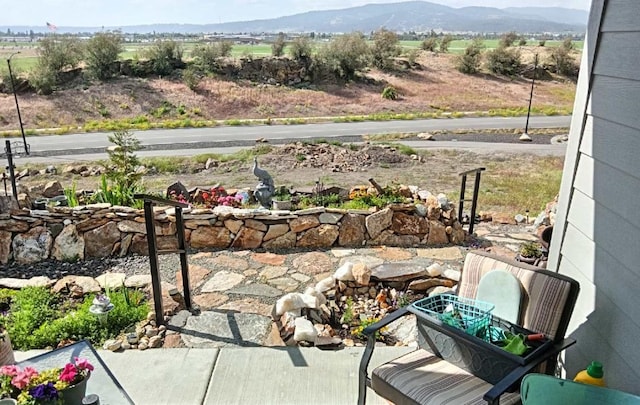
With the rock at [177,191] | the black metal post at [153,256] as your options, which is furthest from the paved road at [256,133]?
the black metal post at [153,256]

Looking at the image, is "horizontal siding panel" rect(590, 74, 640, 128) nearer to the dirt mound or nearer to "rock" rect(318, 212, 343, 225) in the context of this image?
"rock" rect(318, 212, 343, 225)

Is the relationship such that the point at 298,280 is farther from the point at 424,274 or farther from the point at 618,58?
the point at 618,58

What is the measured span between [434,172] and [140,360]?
742cm

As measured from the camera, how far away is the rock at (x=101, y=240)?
4199 millimetres

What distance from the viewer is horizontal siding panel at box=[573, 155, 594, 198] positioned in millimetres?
1880

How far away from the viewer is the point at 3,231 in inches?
161

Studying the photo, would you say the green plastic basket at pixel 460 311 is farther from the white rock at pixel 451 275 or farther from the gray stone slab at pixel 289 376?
the white rock at pixel 451 275

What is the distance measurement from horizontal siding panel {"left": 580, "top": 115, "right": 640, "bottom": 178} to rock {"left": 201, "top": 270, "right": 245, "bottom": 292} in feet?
8.53

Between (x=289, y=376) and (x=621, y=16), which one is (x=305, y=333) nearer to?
(x=289, y=376)

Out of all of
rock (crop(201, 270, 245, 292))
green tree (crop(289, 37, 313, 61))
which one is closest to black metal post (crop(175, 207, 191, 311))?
rock (crop(201, 270, 245, 292))

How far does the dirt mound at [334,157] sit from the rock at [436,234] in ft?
15.1

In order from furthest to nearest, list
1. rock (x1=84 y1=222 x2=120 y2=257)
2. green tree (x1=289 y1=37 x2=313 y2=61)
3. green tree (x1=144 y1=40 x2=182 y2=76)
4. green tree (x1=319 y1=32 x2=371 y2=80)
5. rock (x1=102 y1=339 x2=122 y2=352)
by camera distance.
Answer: green tree (x1=289 y1=37 x2=313 y2=61), green tree (x1=319 y1=32 x2=371 y2=80), green tree (x1=144 y1=40 x2=182 y2=76), rock (x1=84 y1=222 x2=120 y2=257), rock (x1=102 y1=339 x2=122 y2=352)

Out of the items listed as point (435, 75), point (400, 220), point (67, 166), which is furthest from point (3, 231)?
point (435, 75)

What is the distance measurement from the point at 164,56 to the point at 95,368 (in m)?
23.4
